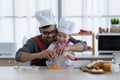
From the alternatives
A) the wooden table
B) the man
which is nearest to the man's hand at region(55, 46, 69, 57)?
the man

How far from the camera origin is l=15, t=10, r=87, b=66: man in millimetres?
1989

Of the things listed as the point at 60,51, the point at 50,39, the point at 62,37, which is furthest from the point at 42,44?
the point at 60,51

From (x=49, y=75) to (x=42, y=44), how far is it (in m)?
0.54

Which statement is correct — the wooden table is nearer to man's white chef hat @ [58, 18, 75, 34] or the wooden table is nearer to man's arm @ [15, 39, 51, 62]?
man's arm @ [15, 39, 51, 62]

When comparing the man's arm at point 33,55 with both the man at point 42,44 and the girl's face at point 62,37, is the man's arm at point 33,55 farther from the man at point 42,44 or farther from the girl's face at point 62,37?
the girl's face at point 62,37

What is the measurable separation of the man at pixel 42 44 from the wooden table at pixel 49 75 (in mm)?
120

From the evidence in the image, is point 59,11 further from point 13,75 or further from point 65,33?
point 13,75

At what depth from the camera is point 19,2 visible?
4.15 m

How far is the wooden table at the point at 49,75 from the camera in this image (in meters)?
1.63

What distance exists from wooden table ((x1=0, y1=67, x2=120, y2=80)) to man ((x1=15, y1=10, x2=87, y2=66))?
12cm

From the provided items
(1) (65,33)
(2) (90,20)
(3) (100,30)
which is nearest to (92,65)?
(1) (65,33)

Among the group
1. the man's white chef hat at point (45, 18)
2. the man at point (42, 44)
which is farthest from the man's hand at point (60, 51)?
the man's white chef hat at point (45, 18)

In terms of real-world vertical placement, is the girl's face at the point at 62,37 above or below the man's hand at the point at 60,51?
Answer: above

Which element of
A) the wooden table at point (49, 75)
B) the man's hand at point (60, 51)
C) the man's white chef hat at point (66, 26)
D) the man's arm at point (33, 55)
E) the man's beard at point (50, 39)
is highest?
the man's white chef hat at point (66, 26)
